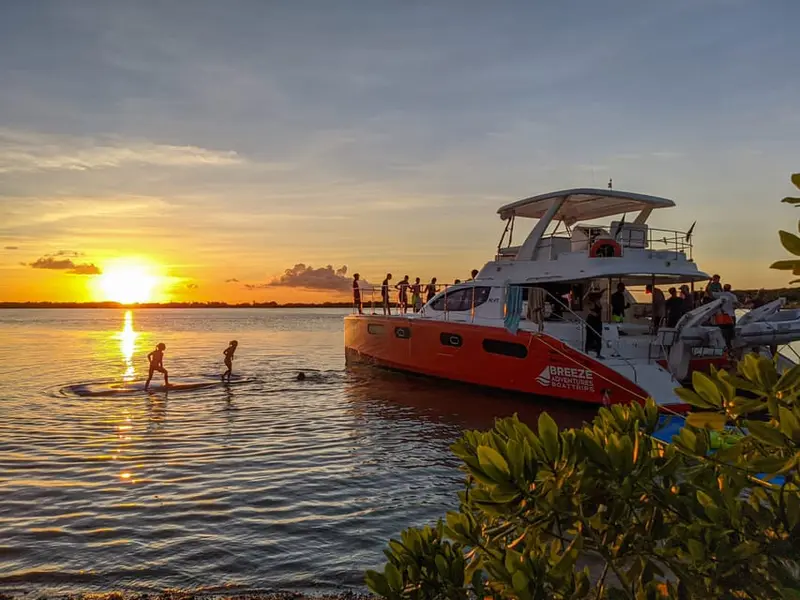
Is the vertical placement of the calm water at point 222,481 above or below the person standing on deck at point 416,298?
below

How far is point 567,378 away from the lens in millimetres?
12461

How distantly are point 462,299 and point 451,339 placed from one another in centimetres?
148

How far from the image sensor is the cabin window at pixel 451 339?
49.8ft

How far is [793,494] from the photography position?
75.9 inches

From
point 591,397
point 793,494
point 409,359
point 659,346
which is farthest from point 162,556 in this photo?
point 409,359

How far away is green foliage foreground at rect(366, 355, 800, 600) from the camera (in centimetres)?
192

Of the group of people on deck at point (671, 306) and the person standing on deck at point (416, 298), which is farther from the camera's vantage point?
the person standing on deck at point (416, 298)

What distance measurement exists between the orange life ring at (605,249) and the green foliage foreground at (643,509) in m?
11.7

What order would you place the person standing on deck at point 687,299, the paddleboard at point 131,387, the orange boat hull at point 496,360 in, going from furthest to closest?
the paddleboard at point 131,387 → the person standing on deck at point 687,299 → the orange boat hull at point 496,360

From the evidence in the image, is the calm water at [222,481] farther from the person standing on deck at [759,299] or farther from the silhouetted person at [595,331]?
the person standing on deck at [759,299]

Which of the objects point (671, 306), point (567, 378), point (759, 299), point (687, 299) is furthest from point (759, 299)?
point (567, 378)

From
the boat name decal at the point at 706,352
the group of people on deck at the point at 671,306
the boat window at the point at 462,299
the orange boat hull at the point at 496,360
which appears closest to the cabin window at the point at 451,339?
the orange boat hull at the point at 496,360

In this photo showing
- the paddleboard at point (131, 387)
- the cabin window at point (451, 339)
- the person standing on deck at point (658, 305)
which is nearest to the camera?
the person standing on deck at point (658, 305)

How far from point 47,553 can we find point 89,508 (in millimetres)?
1363
